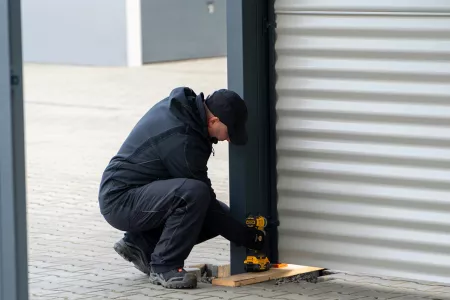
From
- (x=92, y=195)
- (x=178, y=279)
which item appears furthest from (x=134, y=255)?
(x=92, y=195)

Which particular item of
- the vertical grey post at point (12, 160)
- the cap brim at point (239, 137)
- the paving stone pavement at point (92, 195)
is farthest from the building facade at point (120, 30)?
the vertical grey post at point (12, 160)

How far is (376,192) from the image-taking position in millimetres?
5840

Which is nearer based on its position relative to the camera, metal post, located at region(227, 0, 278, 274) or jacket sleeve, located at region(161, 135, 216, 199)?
jacket sleeve, located at region(161, 135, 216, 199)

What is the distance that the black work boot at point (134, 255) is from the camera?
20.1ft

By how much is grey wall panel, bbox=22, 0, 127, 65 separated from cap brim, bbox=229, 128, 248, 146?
45.3 feet

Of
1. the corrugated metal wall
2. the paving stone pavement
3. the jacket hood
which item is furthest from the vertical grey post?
the corrugated metal wall

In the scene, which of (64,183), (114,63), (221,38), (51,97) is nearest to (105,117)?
(51,97)

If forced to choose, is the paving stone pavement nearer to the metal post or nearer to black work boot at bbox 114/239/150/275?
→ black work boot at bbox 114/239/150/275

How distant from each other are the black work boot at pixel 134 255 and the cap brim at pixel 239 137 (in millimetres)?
863

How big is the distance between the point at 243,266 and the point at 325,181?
72 centimetres

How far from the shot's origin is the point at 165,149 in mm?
5812

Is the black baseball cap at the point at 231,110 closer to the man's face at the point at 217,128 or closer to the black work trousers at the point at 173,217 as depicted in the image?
the man's face at the point at 217,128

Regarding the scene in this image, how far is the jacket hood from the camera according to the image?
5.84m

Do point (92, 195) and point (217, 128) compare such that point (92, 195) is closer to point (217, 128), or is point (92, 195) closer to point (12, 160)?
point (217, 128)
